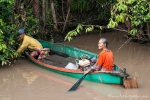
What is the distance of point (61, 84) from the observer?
7.03 metres

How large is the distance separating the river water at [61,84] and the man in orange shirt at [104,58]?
43 cm

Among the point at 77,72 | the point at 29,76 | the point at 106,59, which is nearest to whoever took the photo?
the point at 106,59

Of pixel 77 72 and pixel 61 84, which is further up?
pixel 77 72

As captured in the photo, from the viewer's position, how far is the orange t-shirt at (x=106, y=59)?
6.46 metres

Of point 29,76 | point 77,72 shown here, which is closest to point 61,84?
point 77,72

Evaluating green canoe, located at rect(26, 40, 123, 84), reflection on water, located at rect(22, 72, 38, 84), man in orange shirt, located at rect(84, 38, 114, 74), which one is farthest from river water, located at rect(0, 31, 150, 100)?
man in orange shirt, located at rect(84, 38, 114, 74)

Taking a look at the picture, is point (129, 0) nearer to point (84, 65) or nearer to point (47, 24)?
point (84, 65)

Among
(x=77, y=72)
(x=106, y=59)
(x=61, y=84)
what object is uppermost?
(x=106, y=59)

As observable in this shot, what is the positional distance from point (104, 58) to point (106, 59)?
0.05m

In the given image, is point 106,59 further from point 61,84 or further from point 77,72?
point 61,84

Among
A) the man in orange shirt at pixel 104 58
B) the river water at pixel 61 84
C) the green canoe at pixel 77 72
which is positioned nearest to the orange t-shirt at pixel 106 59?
the man in orange shirt at pixel 104 58

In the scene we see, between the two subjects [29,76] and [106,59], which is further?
[29,76]

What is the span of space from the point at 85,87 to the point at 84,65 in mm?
580

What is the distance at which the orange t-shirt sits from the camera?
254 inches
